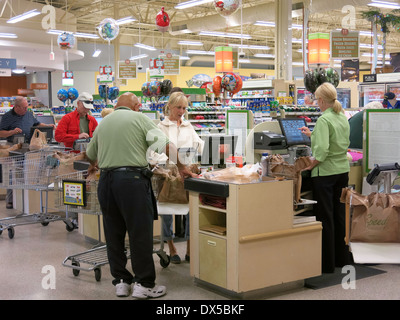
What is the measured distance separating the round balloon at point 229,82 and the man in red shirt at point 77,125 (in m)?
3.69

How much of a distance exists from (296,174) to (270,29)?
25833 mm

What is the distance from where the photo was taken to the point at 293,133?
5.55 meters

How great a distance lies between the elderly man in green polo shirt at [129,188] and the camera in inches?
167

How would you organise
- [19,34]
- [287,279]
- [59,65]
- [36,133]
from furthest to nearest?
[59,65] < [19,34] < [36,133] < [287,279]

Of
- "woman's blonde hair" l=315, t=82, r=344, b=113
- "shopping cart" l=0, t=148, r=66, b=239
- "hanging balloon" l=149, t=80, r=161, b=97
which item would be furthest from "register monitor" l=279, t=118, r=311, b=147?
"hanging balloon" l=149, t=80, r=161, b=97

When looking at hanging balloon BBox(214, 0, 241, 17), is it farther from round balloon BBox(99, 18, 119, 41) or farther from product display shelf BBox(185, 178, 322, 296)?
product display shelf BBox(185, 178, 322, 296)

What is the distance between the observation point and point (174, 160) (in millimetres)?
4477

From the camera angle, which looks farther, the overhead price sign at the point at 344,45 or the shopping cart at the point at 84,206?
the overhead price sign at the point at 344,45

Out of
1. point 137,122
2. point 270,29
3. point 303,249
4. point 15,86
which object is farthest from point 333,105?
point 15,86

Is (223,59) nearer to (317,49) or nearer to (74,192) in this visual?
(317,49)

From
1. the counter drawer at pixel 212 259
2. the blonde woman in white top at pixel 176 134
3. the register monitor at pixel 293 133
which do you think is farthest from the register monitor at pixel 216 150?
the counter drawer at pixel 212 259

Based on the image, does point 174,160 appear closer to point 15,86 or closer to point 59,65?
point 59,65

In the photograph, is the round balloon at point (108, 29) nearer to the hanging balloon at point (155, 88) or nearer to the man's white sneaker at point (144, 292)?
the hanging balloon at point (155, 88)

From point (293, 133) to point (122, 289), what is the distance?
2.33 meters
